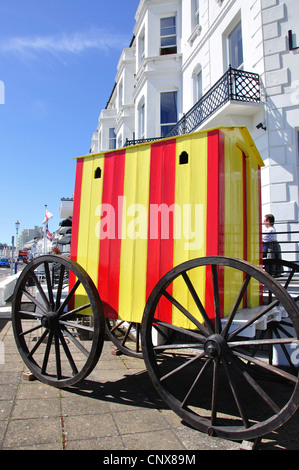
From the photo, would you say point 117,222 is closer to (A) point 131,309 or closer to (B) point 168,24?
(A) point 131,309

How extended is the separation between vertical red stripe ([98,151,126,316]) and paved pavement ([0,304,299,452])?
951mm

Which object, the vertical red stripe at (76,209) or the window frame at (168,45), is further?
the window frame at (168,45)

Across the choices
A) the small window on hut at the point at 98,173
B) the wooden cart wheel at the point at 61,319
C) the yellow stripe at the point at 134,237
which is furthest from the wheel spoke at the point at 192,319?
the small window on hut at the point at 98,173

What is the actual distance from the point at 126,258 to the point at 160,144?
124 cm

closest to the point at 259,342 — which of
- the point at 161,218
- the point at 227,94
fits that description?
the point at 161,218

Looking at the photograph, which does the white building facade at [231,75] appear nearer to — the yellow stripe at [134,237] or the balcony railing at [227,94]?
the balcony railing at [227,94]

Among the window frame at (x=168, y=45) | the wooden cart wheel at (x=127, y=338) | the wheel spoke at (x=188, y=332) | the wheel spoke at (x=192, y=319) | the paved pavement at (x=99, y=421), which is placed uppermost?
the window frame at (x=168, y=45)

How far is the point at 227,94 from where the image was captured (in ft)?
30.5

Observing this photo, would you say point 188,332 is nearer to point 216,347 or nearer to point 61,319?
point 216,347

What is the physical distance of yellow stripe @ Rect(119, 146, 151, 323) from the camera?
3404 millimetres

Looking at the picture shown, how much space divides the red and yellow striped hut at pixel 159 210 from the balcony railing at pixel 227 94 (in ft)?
19.1

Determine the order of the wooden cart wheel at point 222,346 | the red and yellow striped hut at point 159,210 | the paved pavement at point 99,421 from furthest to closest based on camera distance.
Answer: the red and yellow striped hut at point 159,210, the paved pavement at point 99,421, the wooden cart wheel at point 222,346

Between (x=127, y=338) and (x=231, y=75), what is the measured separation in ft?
24.5

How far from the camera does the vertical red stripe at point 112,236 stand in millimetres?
3625
